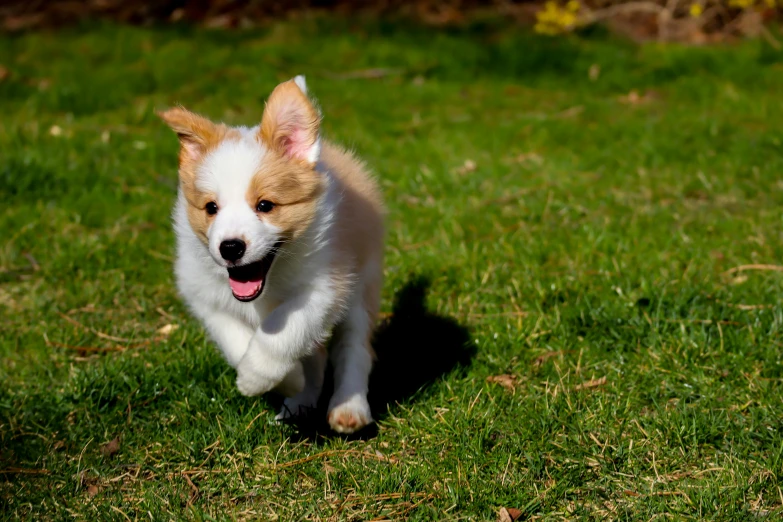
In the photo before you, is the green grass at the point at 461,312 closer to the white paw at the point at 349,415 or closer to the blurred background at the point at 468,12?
the white paw at the point at 349,415

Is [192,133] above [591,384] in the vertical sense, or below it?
above

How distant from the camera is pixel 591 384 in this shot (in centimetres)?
355

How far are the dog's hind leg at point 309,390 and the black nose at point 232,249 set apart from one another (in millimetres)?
808

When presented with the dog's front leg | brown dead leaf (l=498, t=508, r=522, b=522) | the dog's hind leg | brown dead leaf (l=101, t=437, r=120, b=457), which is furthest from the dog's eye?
brown dead leaf (l=498, t=508, r=522, b=522)

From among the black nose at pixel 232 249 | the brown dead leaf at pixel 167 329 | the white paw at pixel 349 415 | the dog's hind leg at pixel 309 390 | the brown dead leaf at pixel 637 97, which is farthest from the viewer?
the brown dead leaf at pixel 637 97

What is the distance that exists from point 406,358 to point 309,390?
48cm

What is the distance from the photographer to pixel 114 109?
286 inches

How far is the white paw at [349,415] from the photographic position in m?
3.17

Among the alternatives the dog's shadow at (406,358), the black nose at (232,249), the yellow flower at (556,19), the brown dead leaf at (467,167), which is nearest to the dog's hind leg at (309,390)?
the dog's shadow at (406,358)

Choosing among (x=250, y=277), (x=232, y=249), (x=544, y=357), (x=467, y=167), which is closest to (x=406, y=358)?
(x=544, y=357)

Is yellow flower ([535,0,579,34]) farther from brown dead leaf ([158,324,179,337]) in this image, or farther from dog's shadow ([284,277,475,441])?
brown dead leaf ([158,324,179,337])

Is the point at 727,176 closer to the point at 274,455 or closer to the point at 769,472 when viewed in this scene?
the point at 769,472

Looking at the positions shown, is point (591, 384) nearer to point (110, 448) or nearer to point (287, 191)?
point (287, 191)

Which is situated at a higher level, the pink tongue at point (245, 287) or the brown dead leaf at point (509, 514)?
the pink tongue at point (245, 287)
